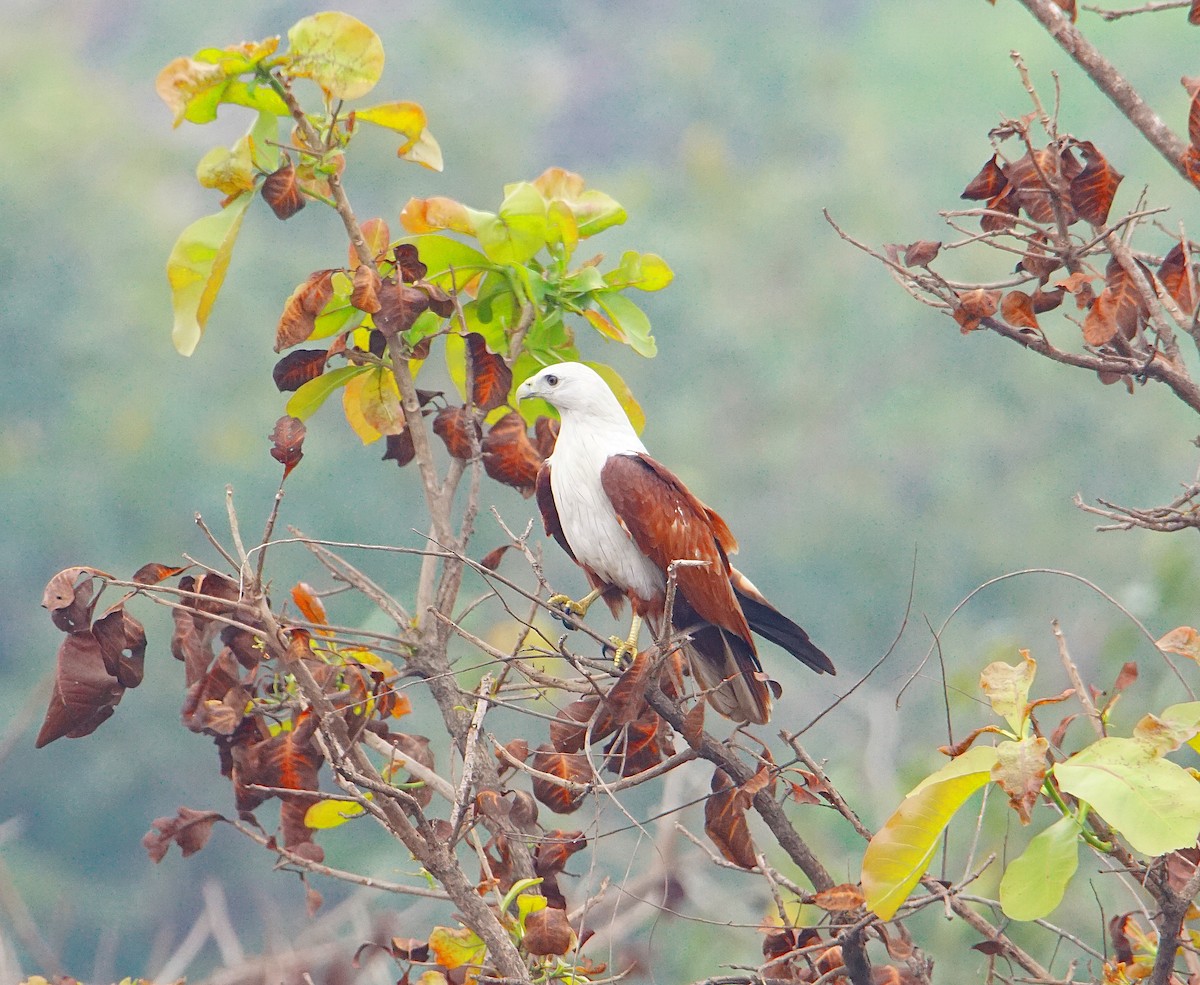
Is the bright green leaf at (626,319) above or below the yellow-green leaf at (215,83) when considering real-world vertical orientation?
below

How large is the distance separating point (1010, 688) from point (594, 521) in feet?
2.94

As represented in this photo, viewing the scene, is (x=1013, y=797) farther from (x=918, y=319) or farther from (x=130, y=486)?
(x=918, y=319)

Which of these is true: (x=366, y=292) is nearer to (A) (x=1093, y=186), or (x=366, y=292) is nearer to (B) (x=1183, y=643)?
(A) (x=1093, y=186)

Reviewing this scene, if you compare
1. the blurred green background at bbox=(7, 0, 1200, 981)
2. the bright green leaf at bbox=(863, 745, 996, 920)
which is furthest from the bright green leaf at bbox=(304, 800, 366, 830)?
the blurred green background at bbox=(7, 0, 1200, 981)

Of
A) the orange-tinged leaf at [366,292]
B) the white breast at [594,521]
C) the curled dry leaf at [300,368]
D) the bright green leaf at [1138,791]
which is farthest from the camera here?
the white breast at [594,521]

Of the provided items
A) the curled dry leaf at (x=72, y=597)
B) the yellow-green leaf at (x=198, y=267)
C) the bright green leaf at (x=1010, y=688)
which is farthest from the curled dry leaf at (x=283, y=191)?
the bright green leaf at (x=1010, y=688)

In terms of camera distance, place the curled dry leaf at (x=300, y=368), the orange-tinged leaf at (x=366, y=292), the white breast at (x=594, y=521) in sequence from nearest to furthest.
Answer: the orange-tinged leaf at (x=366, y=292)
the curled dry leaf at (x=300, y=368)
the white breast at (x=594, y=521)

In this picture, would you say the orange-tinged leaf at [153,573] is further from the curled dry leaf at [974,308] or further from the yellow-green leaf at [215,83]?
the curled dry leaf at [974,308]

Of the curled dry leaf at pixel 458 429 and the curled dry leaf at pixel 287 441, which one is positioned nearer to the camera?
the curled dry leaf at pixel 287 441

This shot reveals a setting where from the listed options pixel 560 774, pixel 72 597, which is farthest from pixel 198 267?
pixel 560 774

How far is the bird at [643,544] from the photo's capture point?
183cm

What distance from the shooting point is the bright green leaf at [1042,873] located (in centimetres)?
108

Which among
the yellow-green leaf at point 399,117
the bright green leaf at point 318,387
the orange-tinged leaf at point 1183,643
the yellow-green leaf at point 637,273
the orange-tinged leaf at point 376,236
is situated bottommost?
the orange-tinged leaf at point 1183,643

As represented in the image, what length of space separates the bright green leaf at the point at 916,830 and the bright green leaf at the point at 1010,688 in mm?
45
